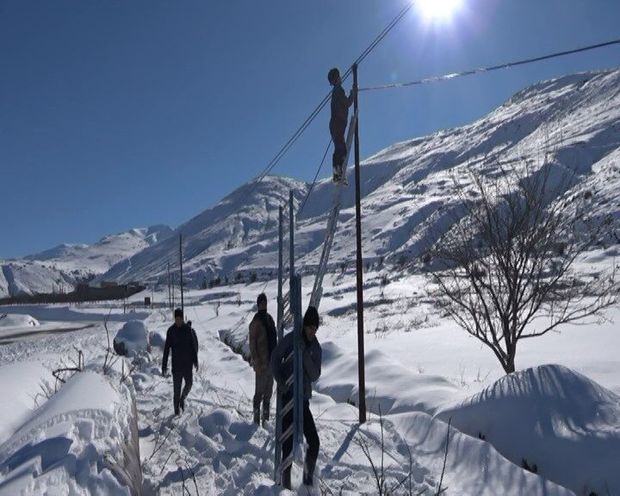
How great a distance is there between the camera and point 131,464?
15.1ft

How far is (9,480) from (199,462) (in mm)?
3057

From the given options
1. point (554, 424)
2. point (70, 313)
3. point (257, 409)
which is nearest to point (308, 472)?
point (257, 409)

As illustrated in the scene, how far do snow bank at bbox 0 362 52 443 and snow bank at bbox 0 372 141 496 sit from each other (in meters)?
1.99

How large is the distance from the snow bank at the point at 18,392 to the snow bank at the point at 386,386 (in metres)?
5.02

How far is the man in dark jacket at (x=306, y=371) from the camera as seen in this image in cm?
521

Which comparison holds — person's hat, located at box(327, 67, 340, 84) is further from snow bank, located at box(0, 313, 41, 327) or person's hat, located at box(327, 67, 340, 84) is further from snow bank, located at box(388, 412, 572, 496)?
snow bank, located at box(0, 313, 41, 327)

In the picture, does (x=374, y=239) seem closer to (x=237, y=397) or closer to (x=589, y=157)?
(x=589, y=157)

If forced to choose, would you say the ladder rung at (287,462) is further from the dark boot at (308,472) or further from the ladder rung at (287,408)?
the ladder rung at (287,408)

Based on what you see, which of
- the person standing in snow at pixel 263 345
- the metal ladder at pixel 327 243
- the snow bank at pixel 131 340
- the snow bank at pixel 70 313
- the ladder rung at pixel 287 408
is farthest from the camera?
the snow bank at pixel 70 313

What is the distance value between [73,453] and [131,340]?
15400 millimetres

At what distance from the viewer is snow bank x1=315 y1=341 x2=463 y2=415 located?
9.24m

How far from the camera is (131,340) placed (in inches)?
720

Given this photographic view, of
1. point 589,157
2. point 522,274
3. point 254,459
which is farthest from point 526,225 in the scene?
point 589,157

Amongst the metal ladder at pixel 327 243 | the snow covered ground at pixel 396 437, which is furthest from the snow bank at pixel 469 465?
the metal ladder at pixel 327 243
